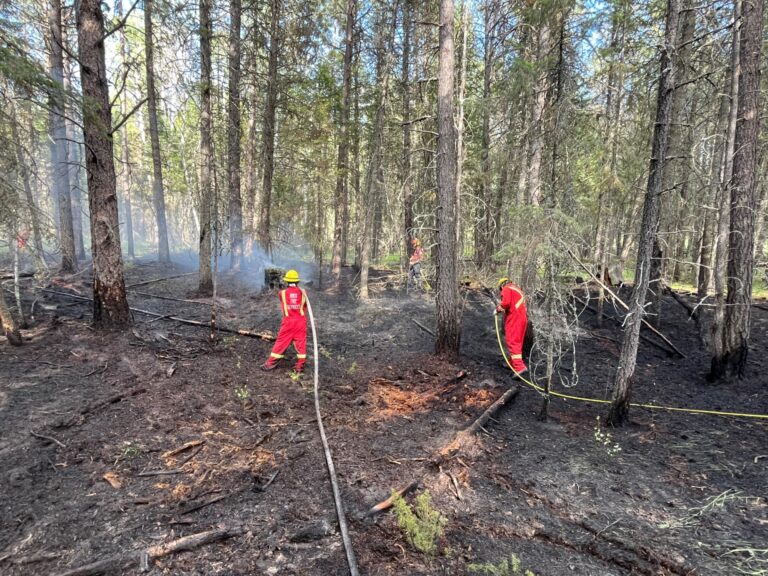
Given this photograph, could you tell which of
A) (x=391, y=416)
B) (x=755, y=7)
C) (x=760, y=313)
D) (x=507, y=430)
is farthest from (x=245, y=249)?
(x=760, y=313)

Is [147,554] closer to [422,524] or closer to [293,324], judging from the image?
[422,524]

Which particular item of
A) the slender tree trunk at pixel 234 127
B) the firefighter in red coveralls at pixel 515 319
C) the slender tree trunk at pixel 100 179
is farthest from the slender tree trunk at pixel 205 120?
the firefighter in red coveralls at pixel 515 319

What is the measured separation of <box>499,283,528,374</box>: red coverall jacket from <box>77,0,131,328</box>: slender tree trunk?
8.02 m

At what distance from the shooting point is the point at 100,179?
741cm

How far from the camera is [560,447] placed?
564cm

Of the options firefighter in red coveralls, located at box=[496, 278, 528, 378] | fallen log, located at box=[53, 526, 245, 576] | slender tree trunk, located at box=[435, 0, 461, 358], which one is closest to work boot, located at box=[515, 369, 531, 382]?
firefighter in red coveralls, located at box=[496, 278, 528, 378]

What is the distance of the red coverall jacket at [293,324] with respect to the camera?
765cm

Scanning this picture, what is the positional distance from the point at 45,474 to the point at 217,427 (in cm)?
183

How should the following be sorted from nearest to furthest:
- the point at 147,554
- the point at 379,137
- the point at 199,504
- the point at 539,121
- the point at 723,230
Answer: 1. the point at 147,554
2. the point at 199,504
3. the point at 723,230
4. the point at 539,121
5. the point at 379,137

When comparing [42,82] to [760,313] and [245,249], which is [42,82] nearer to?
[245,249]

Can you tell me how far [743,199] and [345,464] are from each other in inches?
327

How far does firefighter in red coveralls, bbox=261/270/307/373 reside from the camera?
7649mm

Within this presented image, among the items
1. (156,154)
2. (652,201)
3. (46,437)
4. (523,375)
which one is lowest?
(523,375)

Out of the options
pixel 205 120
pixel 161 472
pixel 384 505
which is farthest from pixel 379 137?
pixel 384 505
